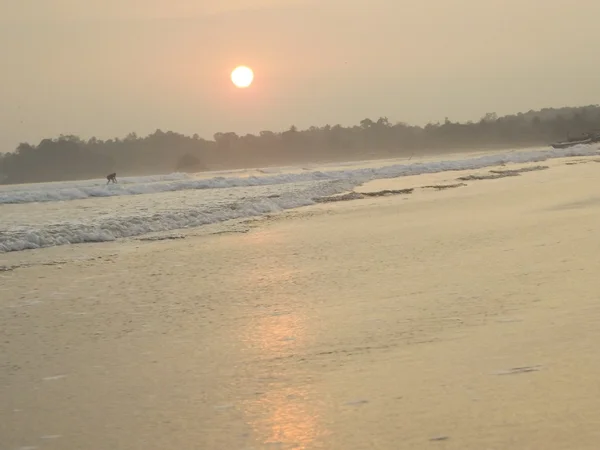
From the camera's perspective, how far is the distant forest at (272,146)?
95.4 m

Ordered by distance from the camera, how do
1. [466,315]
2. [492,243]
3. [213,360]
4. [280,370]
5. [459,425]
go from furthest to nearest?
[492,243] < [466,315] < [213,360] < [280,370] < [459,425]

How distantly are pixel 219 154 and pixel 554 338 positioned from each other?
4217 inches

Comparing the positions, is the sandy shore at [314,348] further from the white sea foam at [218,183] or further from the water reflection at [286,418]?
the white sea foam at [218,183]

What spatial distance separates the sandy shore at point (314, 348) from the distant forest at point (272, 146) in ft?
259

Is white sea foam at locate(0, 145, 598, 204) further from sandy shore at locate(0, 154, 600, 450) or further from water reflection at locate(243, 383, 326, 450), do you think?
water reflection at locate(243, 383, 326, 450)

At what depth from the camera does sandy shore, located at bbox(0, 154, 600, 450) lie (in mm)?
2988

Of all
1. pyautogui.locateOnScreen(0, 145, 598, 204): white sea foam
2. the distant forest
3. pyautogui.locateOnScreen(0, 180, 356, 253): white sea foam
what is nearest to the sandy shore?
pyautogui.locateOnScreen(0, 180, 356, 253): white sea foam

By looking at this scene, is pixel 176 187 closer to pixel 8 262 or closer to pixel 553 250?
pixel 8 262

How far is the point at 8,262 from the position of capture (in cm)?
923

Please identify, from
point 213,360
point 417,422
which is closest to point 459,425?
point 417,422

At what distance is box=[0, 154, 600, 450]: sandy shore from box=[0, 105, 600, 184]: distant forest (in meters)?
79.0

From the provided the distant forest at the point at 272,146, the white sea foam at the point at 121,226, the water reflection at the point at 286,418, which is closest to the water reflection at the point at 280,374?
the water reflection at the point at 286,418

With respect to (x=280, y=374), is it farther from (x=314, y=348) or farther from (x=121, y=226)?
(x=121, y=226)

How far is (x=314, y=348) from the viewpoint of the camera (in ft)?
14.0
